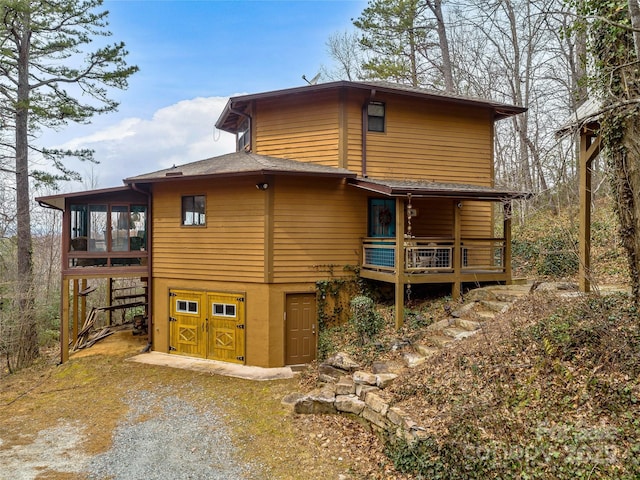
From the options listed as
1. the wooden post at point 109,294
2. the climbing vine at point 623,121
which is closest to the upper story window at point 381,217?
the climbing vine at point 623,121

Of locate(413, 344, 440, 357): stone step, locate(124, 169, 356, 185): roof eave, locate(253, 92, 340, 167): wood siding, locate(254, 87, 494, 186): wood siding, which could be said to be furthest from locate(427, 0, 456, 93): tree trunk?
locate(413, 344, 440, 357): stone step

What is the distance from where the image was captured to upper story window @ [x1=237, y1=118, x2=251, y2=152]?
12.6 meters

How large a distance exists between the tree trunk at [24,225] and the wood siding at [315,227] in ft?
32.0

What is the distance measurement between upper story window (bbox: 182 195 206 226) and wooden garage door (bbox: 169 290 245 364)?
2117 mm

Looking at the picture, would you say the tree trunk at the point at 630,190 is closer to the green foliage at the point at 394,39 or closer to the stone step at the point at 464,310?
the stone step at the point at 464,310

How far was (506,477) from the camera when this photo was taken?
4188 mm

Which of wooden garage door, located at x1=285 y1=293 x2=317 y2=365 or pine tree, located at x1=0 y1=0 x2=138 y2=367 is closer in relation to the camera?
wooden garage door, located at x1=285 y1=293 x2=317 y2=365

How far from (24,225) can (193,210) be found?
764cm

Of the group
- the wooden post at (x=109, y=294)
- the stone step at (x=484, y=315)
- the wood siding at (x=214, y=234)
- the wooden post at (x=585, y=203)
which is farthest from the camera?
the wooden post at (x=109, y=294)

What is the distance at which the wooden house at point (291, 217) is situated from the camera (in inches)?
405

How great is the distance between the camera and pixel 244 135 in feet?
44.1

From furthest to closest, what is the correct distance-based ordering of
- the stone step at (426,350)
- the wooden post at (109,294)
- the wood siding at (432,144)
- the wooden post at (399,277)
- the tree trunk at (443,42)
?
the tree trunk at (443,42) < the wooden post at (109,294) < the wood siding at (432,144) < the wooden post at (399,277) < the stone step at (426,350)

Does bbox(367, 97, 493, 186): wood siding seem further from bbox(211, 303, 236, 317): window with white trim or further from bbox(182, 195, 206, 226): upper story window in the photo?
bbox(211, 303, 236, 317): window with white trim

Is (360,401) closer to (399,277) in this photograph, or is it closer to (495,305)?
(399,277)
